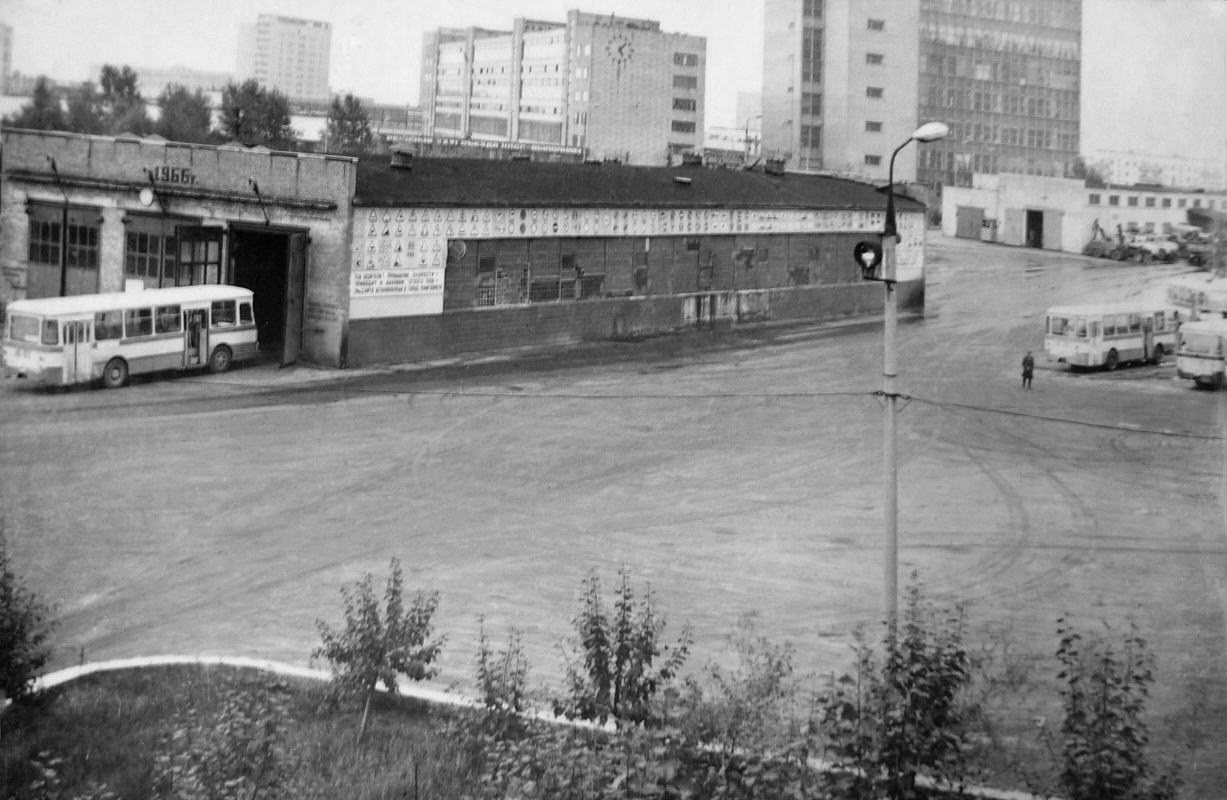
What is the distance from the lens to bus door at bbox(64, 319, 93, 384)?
9211 millimetres

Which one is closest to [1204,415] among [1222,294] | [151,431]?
[1222,294]

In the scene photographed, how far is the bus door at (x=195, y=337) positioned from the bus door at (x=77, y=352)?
30.2 inches

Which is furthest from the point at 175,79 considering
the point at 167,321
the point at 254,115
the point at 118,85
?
the point at 167,321

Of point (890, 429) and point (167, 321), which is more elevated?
point (167, 321)

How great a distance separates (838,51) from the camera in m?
7.54

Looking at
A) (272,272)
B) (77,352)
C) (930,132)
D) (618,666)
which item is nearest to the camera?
(930,132)

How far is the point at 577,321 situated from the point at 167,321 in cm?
392

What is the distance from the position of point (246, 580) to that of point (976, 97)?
5092 millimetres

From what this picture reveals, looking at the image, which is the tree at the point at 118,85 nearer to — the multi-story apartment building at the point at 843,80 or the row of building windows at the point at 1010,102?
the multi-story apartment building at the point at 843,80

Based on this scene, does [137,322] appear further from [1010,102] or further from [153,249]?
[1010,102]

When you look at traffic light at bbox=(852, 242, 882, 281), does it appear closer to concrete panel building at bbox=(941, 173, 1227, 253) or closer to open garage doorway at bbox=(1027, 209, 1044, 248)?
concrete panel building at bbox=(941, 173, 1227, 253)

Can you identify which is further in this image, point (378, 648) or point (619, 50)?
point (619, 50)

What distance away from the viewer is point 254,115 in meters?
10.5

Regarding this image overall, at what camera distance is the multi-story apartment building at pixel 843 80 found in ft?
24.5
